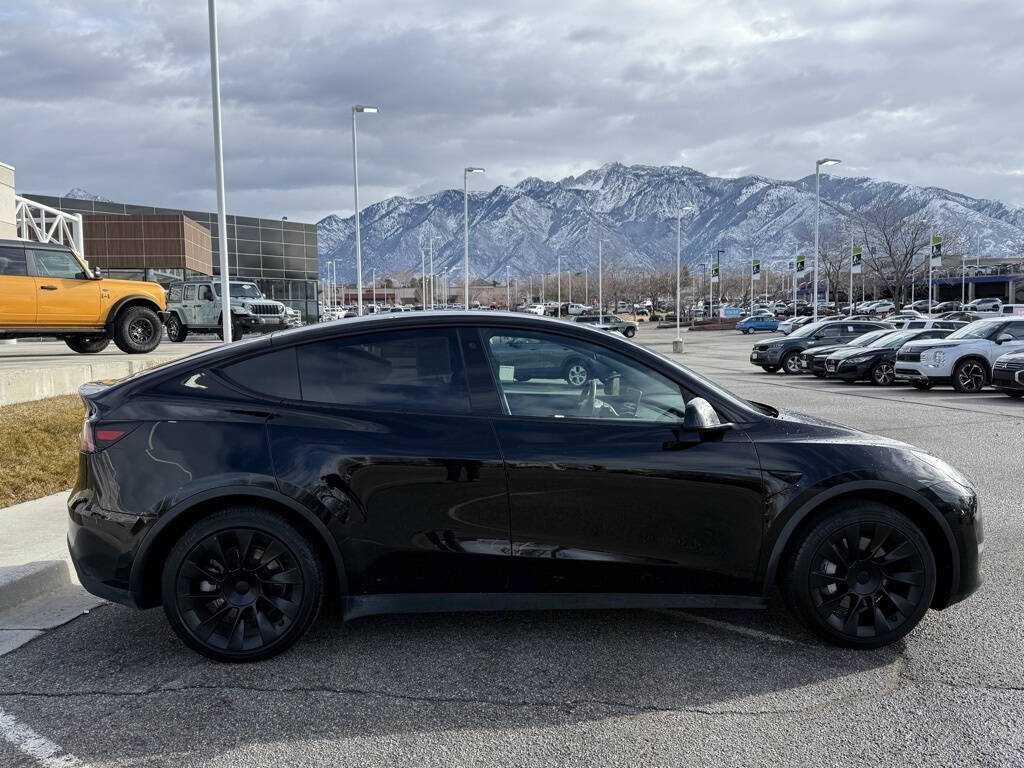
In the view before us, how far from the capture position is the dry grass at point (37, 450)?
7344 millimetres

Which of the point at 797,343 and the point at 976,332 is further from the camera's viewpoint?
the point at 797,343

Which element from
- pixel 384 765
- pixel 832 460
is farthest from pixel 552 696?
pixel 832 460

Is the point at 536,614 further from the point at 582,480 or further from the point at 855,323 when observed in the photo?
the point at 855,323

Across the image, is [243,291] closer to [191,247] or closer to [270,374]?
[270,374]

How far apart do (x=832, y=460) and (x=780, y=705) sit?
1.16m

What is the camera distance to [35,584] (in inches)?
193

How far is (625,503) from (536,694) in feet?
3.04

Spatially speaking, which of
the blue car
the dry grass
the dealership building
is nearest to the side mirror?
the dry grass

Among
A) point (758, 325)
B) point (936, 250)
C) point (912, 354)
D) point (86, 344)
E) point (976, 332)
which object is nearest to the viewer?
point (86, 344)

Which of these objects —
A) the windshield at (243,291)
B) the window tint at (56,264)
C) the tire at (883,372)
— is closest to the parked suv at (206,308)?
the windshield at (243,291)

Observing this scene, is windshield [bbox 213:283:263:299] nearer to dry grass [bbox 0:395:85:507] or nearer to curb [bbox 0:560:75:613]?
dry grass [bbox 0:395:85:507]

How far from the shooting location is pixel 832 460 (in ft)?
12.8

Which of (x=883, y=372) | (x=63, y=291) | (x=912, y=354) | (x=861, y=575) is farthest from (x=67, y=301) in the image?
(x=883, y=372)

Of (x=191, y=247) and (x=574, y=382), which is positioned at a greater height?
(x=191, y=247)
